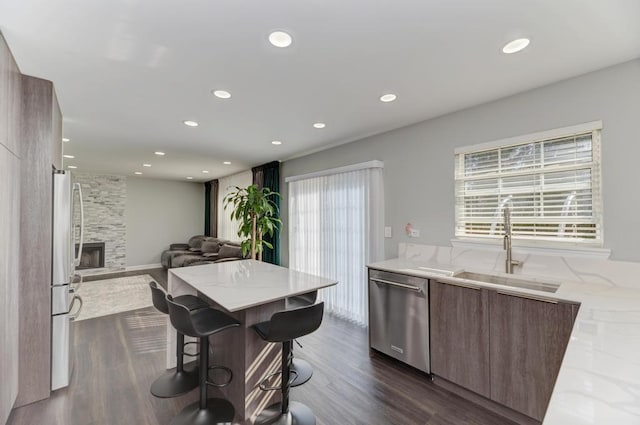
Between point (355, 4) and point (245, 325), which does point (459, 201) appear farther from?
point (245, 325)

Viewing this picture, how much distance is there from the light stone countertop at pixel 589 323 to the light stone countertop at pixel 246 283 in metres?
0.96

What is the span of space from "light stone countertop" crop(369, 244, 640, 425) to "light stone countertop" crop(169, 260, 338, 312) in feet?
3.16

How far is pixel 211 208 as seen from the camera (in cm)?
815

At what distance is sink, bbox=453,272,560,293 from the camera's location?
214cm

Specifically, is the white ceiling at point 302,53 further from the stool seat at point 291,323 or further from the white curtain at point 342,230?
the stool seat at point 291,323

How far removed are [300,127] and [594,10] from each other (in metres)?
2.53

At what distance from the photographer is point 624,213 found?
1948 mm

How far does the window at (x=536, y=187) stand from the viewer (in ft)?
6.98

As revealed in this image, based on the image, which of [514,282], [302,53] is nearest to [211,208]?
[302,53]

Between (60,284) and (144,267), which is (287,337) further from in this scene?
(144,267)

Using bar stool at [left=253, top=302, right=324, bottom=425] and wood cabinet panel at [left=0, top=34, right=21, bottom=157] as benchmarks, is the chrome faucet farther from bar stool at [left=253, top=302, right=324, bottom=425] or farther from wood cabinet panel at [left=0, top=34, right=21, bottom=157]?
wood cabinet panel at [left=0, top=34, right=21, bottom=157]

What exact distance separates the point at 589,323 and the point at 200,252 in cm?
751

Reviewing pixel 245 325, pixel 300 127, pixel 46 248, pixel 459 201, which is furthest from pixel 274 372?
pixel 300 127

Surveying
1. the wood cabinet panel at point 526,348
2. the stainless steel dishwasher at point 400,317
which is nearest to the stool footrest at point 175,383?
the stainless steel dishwasher at point 400,317
